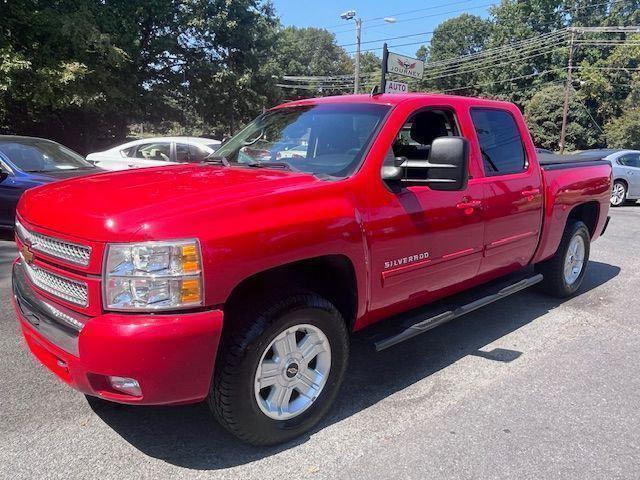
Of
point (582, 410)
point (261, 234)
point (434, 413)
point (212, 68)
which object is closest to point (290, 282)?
point (261, 234)

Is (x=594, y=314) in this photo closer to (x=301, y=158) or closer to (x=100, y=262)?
(x=301, y=158)

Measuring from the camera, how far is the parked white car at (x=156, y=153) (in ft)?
36.1

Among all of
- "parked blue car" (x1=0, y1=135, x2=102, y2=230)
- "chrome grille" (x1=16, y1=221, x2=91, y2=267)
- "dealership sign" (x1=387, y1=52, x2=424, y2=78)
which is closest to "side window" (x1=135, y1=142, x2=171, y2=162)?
"parked blue car" (x1=0, y1=135, x2=102, y2=230)

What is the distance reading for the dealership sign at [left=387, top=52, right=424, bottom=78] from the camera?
9.48 metres

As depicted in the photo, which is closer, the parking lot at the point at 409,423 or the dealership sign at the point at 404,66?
the parking lot at the point at 409,423

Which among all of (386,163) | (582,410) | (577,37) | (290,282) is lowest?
(582,410)

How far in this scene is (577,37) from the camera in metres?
48.2

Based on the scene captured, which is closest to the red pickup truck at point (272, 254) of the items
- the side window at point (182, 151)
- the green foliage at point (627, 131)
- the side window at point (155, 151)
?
the side window at point (182, 151)

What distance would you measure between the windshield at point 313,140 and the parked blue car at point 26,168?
13.3ft

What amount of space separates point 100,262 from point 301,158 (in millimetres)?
1604

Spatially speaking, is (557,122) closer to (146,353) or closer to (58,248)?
(58,248)

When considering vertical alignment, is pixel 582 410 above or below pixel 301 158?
below

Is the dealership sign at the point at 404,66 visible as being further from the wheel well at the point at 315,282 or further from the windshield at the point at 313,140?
the wheel well at the point at 315,282

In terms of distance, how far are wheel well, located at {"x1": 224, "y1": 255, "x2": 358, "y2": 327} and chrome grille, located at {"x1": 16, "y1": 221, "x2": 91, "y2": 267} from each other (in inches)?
27.5
